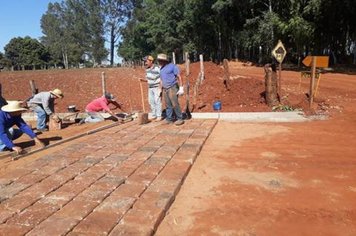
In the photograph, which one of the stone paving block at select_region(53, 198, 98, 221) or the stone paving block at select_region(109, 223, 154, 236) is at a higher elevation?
the stone paving block at select_region(53, 198, 98, 221)

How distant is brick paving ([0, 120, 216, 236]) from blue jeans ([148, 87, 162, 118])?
6.93ft

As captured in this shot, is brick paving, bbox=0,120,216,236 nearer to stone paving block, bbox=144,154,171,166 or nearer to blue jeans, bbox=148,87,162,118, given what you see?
stone paving block, bbox=144,154,171,166

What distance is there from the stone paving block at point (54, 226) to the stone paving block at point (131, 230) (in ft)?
1.46

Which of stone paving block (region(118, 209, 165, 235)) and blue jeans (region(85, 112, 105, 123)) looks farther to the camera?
blue jeans (region(85, 112, 105, 123))

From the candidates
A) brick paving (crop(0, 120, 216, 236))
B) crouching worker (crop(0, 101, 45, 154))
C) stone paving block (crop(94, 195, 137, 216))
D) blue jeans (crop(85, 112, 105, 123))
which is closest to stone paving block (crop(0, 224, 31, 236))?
brick paving (crop(0, 120, 216, 236))

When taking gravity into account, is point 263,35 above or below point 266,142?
above

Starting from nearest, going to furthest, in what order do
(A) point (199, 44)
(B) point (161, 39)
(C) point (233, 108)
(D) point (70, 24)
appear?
(C) point (233, 108) → (A) point (199, 44) → (B) point (161, 39) → (D) point (70, 24)

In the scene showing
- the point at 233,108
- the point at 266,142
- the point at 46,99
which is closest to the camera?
the point at 266,142

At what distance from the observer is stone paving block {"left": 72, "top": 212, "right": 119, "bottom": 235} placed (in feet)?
11.4

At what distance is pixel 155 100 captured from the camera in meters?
9.28

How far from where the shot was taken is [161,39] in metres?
53.7

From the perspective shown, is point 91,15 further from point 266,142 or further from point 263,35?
point 266,142

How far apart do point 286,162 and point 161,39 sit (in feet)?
163

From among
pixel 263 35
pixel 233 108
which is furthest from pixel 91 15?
pixel 233 108
